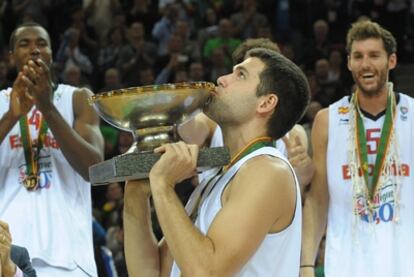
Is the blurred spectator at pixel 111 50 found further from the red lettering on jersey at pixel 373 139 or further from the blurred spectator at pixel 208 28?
the red lettering on jersey at pixel 373 139

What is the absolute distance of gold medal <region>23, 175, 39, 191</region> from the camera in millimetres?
5570

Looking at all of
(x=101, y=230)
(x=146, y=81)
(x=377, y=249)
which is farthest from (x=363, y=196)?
(x=146, y=81)

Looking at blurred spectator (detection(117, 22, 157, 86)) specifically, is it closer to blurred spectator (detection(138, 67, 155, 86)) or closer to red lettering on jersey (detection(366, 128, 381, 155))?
blurred spectator (detection(138, 67, 155, 86))

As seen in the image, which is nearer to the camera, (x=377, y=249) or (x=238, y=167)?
(x=238, y=167)

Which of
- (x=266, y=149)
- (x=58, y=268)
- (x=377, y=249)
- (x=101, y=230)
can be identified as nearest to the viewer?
(x=266, y=149)

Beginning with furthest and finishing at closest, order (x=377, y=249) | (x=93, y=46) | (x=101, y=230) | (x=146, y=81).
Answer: (x=93, y=46)
(x=146, y=81)
(x=101, y=230)
(x=377, y=249)

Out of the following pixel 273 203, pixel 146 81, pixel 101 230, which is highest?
pixel 146 81

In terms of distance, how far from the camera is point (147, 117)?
3734 mm

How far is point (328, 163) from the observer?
241 inches

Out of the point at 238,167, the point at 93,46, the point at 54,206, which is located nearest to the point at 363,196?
the point at 54,206

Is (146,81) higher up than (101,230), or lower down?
higher up

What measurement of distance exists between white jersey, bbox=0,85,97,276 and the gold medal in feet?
0.09

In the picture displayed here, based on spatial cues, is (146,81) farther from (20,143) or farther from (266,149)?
(266,149)

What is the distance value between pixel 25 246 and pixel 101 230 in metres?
3.91
